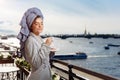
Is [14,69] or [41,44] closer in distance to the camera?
[41,44]

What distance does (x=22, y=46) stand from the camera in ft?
9.21

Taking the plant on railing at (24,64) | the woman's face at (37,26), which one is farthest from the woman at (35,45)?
the plant on railing at (24,64)

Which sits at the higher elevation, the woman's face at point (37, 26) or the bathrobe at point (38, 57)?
the woman's face at point (37, 26)

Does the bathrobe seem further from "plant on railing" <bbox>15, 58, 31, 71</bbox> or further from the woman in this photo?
"plant on railing" <bbox>15, 58, 31, 71</bbox>

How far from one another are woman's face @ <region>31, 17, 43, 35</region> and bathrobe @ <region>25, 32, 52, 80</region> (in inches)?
2.7

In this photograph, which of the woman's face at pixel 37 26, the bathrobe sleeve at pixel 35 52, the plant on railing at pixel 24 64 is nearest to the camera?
the bathrobe sleeve at pixel 35 52

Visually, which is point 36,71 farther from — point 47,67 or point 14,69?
point 14,69

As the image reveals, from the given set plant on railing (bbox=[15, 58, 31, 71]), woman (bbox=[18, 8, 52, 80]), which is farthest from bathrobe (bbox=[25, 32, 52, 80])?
plant on railing (bbox=[15, 58, 31, 71])

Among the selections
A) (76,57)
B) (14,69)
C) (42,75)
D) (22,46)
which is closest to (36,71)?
(42,75)

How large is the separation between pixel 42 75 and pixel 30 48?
244mm

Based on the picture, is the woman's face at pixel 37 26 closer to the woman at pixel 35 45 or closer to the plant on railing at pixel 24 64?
the woman at pixel 35 45

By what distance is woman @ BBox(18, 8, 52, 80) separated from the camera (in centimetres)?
273

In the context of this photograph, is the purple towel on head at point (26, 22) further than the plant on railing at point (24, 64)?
No

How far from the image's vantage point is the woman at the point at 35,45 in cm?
273
